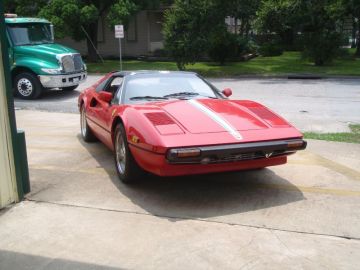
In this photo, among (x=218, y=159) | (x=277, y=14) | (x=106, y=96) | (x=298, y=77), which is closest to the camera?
(x=218, y=159)

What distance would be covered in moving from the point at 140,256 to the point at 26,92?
11.3 metres

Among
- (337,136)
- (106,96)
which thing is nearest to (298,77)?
(337,136)

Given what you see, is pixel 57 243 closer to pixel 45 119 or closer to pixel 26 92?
pixel 45 119

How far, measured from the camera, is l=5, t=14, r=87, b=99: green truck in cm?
1382

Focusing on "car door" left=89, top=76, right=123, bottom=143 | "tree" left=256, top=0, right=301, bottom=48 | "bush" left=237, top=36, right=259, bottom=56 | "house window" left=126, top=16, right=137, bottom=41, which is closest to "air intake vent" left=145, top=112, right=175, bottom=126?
"car door" left=89, top=76, right=123, bottom=143

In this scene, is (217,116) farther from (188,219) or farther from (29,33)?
(29,33)

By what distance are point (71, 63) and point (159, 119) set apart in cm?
1028

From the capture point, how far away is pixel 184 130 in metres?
4.82

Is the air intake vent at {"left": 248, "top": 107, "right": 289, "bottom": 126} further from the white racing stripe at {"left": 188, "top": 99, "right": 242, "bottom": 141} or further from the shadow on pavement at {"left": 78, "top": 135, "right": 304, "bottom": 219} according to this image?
the shadow on pavement at {"left": 78, "top": 135, "right": 304, "bottom": 219}

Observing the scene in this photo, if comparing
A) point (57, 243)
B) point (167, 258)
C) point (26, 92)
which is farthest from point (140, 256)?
point (26, 92)

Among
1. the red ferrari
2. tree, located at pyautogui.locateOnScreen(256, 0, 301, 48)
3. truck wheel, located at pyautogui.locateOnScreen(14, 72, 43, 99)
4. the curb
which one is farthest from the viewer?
tree, located at pyautogui.locateOnScreen(256, 0, 301, 48)

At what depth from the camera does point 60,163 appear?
256 inches

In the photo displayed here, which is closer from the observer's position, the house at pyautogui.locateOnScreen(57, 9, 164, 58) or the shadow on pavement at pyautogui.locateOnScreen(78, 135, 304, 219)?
the shadow on pavement at pyautogui.locateOnScreen(78, 135, 304, 219)

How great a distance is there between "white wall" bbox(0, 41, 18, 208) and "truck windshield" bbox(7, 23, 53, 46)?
10107 millimetres
